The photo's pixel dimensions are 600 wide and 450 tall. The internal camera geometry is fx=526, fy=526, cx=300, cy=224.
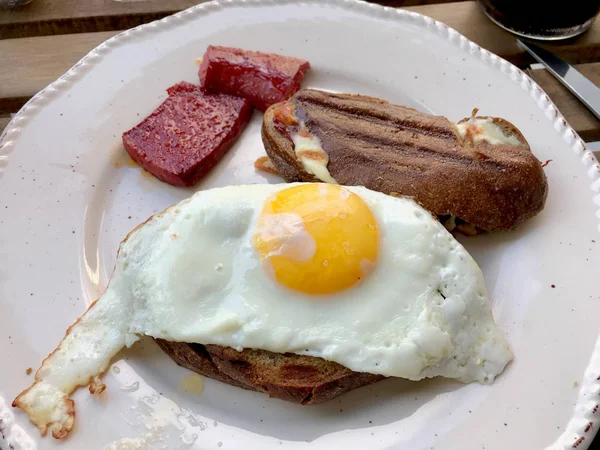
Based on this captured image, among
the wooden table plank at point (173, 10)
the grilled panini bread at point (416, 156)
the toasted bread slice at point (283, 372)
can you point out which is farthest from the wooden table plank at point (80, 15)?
the toasted bread slice at point (283, 372)

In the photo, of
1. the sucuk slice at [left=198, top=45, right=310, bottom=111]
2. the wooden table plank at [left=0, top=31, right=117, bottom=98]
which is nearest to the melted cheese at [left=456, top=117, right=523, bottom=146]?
the sucuk slice at [left=198, top=45, right=310, bottom=111]

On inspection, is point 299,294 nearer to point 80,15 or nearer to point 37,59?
point 37,59

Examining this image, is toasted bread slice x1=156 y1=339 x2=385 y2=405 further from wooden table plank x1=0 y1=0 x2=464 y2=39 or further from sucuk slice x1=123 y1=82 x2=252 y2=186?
wooden table plank x1=0 y1=0 x2=464 y2=39

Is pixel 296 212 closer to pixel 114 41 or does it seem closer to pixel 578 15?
pixel 114 41

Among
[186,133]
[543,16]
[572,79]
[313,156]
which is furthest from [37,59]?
[572,79]

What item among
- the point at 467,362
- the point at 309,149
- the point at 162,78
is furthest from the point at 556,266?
the point at 162,78

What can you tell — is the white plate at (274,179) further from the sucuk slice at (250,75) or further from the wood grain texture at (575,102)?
the wood grain texture at (575,102)
